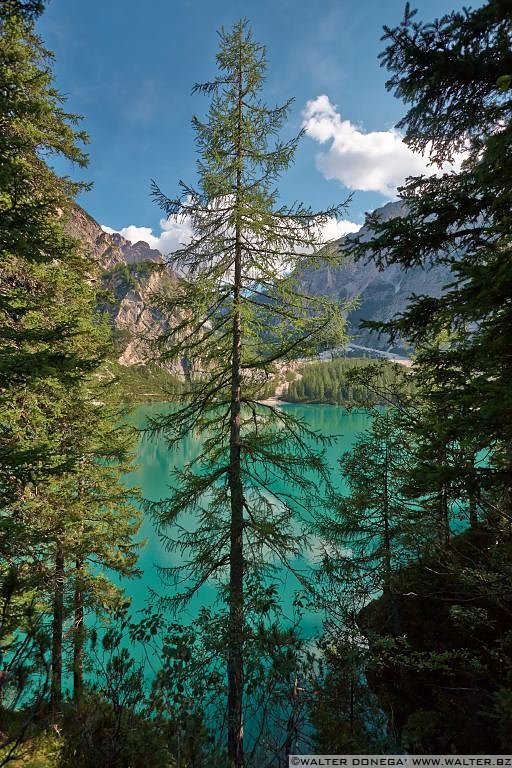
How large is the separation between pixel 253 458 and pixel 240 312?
2.89 meters

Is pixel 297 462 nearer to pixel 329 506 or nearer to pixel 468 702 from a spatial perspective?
pixel 329 506

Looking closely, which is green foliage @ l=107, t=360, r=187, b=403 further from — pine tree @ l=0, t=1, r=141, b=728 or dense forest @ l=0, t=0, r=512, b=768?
pine tree @ l=0, t=1, r=141, b=728

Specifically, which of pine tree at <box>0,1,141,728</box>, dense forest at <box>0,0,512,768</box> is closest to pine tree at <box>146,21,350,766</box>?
dense forest at <box>0,0,512,768</box>

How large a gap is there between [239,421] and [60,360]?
358cm

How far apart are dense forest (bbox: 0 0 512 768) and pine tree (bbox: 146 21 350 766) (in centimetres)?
Result: 5

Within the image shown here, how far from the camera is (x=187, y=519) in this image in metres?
28.0

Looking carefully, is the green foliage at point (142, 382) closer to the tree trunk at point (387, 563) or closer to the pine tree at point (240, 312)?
the pine tree at point (240, 312)

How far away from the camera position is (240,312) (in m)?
6.62

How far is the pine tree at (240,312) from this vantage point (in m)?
6.75

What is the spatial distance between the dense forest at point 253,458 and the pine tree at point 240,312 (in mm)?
50

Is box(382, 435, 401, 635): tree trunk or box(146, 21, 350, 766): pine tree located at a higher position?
box(146, 21, 350, 766): pine tree

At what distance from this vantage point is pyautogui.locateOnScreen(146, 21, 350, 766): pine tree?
22.2 ft

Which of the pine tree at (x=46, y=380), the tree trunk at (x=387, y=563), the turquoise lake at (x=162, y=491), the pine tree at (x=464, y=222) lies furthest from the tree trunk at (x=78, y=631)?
the pine tree at (x=464, y=222)

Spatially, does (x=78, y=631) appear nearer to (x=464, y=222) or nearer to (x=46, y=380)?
(x=46, y=380)
